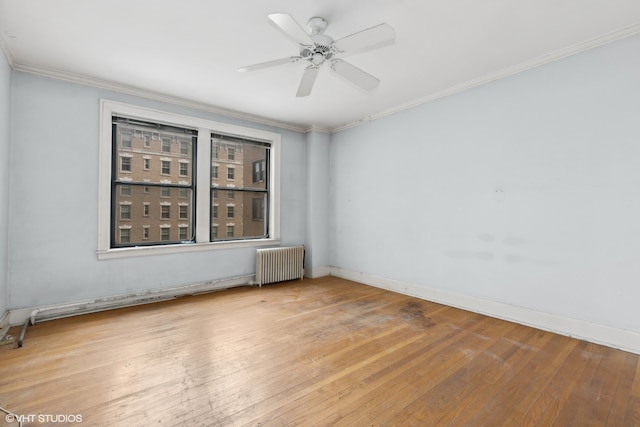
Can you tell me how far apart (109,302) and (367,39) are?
13.1 ft

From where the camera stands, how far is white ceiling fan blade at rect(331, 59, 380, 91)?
7.93 feet

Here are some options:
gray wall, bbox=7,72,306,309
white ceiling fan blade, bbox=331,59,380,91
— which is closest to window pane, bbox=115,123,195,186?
gray wall, bbox=7,72,306,309

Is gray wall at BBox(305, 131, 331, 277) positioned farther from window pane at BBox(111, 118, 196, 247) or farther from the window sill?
window pane at BBox(111, 118, 196, 247)

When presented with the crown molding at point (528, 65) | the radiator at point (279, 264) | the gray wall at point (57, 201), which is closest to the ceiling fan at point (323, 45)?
the crown molding at point (528, 65)

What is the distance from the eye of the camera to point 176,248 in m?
3.96

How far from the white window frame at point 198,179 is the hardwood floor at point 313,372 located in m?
0.89

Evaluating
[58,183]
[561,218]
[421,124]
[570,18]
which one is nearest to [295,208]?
[421,124]

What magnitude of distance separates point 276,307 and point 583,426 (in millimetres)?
2849

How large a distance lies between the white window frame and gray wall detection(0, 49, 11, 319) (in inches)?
29.5

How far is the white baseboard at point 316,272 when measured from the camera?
5.17 m

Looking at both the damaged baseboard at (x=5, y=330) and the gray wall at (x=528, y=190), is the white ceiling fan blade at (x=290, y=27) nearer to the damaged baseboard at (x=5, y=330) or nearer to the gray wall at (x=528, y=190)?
the gray wall at (x=528, y=190)

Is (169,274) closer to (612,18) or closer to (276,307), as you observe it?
(276,307)

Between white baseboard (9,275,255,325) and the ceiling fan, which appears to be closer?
the ceiling fan

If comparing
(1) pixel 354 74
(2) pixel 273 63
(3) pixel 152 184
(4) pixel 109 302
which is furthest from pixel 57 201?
(1) pixel 354 74
